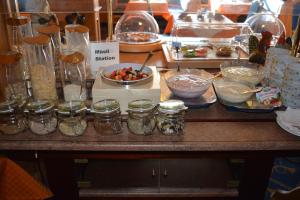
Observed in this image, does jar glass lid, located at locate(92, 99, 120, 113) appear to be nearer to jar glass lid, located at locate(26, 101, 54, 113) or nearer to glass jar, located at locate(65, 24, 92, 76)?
jar glass lid, located at locate(26, 101, 54, 113)

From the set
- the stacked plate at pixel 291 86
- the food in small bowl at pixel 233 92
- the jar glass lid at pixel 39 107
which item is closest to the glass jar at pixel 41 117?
the jar glass lid at pixel 39 107

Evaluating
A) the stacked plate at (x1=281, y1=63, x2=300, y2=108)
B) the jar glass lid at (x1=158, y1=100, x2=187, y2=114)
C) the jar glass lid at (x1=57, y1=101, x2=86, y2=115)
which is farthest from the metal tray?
the jar glass lid at (x1=57, y1=101, x2=86, y2=115)

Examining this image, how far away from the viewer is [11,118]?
917mm

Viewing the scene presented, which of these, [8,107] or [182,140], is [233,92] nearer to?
[182,140]

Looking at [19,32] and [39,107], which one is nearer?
[39,107]

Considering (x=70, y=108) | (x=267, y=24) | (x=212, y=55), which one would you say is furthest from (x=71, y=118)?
(x=267, y=24)

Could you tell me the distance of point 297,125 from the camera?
95cm

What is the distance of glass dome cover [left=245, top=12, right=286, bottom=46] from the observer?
5.73 feet

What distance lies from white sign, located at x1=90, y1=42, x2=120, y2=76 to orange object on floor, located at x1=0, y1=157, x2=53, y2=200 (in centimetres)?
47

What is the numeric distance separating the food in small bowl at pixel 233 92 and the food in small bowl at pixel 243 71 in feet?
0.12

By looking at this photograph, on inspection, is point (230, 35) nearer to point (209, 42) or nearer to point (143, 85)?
point (209, 42)

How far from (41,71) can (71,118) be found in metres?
0.23

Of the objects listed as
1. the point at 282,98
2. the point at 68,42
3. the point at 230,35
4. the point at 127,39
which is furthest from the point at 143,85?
the point at 230,35

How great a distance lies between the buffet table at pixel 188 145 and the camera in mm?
886
